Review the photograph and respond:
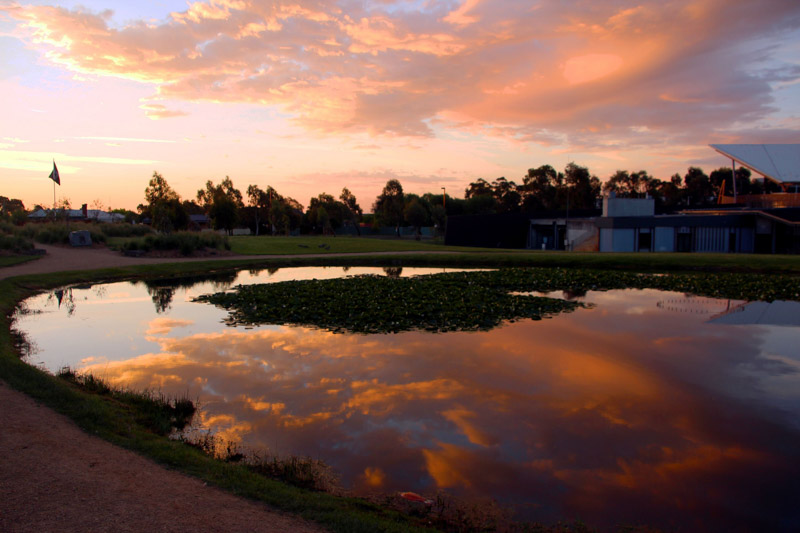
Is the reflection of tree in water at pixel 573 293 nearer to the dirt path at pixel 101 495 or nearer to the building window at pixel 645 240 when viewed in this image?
the dirt path at pixel 101 495

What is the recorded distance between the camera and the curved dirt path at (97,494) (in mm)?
4465

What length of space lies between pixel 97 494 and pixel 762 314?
1728cm

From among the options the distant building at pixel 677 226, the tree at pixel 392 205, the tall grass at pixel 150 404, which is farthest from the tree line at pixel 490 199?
the tall grass at pixel 150 404

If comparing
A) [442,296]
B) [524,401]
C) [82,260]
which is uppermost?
[82,260]

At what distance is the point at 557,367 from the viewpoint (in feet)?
33.0

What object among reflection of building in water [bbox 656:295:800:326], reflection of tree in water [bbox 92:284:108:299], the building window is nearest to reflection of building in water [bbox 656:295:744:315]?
reflection of building in water [bbox 656:295:800:326]

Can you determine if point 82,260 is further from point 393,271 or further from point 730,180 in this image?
point 730,180

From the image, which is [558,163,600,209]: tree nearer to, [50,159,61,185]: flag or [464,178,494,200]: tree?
[464,178,494,200]: tree

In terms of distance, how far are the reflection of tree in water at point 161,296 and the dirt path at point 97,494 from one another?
10983 millimetres

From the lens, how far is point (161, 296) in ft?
64.6

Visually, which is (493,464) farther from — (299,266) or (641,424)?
(299,266)

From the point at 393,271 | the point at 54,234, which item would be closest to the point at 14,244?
the point at 54,234

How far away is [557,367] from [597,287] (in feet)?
41.6

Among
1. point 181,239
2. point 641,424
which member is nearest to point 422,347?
point 641,424
